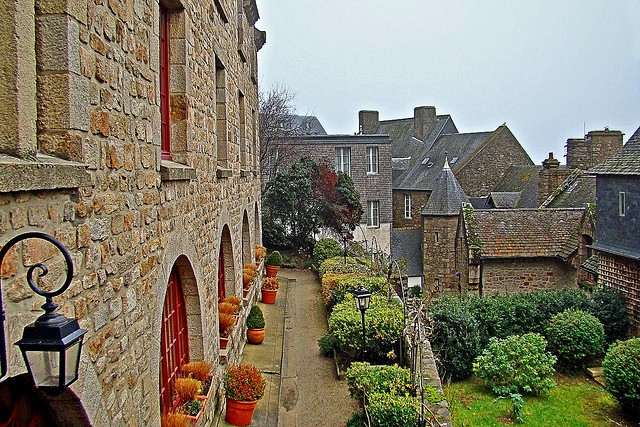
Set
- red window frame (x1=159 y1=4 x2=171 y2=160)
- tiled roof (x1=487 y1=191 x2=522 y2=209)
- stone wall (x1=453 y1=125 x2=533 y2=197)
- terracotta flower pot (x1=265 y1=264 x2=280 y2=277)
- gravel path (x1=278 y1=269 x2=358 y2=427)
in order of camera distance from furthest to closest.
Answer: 1. stone wall (x1=453 y1=125 x2=533 y2=197)
2. tiled roof (x1=487 y1=191 x2=522 y2=209)
3. terracotta flower pot (x1=265 y1=264 x2=280 y2=277)
4. gravel path (x1=278 y1=269 x2=358 y2=427)
5. red window frame (x1=159 y1=4 x2=171 y2=160)

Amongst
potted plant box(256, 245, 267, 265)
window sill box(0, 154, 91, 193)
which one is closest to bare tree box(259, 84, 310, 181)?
potted plant box(256, 245, 267, 265)

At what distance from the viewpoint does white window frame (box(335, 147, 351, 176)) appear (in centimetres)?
2930

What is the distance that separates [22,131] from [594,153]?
2812 centimetres

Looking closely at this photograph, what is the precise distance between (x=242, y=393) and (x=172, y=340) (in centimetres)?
160

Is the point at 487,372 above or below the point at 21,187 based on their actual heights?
below

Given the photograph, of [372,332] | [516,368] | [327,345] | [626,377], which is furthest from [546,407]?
[327,345]

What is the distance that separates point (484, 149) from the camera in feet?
120

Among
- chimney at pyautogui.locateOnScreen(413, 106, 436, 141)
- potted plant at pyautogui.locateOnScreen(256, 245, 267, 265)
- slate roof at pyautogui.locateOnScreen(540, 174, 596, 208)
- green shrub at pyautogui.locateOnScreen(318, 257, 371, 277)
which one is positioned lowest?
green shrub at pyautogui.locateOnScreen(318, 257, 371, 277)

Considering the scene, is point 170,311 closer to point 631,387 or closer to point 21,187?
point 21,187

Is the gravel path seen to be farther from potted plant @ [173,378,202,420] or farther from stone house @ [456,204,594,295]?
stone house @ [456,204,594,295]

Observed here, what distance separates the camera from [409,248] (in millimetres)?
29641

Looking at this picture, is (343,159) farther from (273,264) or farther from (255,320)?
(255,320)

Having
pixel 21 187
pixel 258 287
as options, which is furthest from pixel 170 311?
pixel 258 287

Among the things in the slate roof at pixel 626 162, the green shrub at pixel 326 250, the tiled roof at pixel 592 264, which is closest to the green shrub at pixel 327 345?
the green shrub at pixel 326 250
